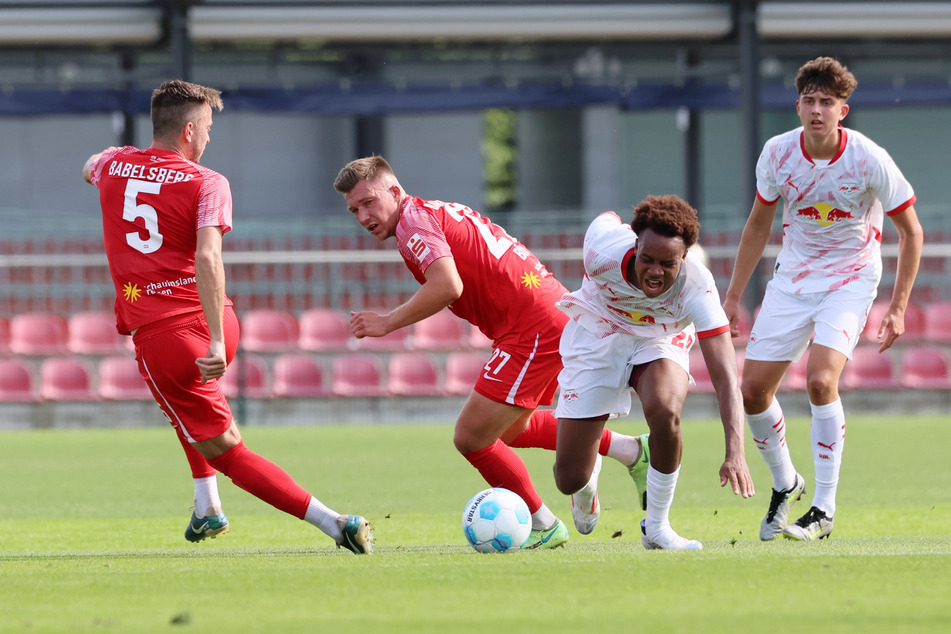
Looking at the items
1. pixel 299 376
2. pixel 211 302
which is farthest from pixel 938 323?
pixel 211 302

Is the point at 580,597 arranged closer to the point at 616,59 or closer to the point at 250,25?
the point at 250,25

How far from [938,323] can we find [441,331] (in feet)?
20.2

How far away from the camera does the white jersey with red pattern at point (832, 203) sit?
5.53 metres

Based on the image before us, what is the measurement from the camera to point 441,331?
14.9m

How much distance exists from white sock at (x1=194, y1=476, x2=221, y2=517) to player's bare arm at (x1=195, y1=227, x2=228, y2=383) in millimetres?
920

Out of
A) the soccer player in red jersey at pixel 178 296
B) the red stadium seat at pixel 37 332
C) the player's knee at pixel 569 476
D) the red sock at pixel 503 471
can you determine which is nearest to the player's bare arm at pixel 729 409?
the player's knee at pixel 569 476

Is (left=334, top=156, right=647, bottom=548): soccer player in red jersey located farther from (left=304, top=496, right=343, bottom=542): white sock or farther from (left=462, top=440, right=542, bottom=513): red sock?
(left=304, top=496, right=343, bottom=542): white sock

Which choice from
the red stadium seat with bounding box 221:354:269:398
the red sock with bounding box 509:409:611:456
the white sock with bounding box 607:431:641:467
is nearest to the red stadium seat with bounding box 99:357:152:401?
the red stadium seat with bounding box 221:354:269:398

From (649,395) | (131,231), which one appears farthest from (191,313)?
(649,395)

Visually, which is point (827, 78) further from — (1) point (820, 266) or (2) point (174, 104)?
(2) point (174, 104)

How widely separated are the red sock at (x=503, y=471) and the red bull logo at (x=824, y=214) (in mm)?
1774

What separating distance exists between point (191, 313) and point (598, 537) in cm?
232

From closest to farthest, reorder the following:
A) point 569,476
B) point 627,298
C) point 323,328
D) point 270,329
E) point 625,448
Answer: point 627,298, point 569,476, point 625,448, point 270,329, point 323,328

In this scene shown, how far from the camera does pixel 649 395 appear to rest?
5070 mm
